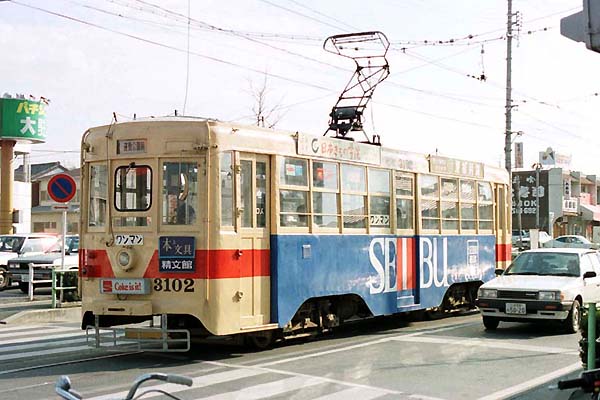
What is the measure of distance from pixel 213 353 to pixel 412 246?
15.7 feet

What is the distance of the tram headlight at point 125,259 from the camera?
34.2 feet

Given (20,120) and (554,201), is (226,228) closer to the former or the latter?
(20,120)

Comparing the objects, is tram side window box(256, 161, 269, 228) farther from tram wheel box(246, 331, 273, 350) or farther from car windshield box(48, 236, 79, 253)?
car windshield box(48, 236, 79, 253)

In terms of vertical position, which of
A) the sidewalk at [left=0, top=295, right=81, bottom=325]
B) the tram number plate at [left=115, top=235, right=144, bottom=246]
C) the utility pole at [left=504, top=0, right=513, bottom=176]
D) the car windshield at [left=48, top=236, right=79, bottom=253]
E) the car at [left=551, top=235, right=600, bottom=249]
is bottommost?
the sidewalk at [left=0, top=295, right=81, bottom=325]

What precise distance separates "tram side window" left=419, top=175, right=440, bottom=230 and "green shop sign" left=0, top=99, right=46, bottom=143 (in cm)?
3226

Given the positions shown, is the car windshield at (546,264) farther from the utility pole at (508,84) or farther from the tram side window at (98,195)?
the utility pole at (508,84)

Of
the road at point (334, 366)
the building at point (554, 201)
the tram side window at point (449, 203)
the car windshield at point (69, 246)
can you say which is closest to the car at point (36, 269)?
the car windshield at point (69, 246)

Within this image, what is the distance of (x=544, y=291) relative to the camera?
13.0 metres

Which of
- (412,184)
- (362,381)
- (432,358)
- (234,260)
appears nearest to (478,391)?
(362,381)

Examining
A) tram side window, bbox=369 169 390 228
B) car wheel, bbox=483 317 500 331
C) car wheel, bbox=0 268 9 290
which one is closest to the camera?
tram side window, bbox=369 169 390 228

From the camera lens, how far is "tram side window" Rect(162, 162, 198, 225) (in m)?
10.4

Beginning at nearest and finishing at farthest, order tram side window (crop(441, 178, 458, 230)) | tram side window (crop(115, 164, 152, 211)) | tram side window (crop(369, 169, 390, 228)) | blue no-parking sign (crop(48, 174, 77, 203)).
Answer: tram side window (crop(115, 164, 152, 211)) < tram side window (crop(369, 169, 390, 228)) < tram side window (crop(441, 178, 458, 230)) < blue no-parking sign (crop(48, 174, 77, 203))

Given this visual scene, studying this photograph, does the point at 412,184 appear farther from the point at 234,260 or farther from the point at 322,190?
the point at 234,260

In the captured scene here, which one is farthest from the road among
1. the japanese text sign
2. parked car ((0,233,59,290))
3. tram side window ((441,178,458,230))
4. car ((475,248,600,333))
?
parked car ((0,233,59,290))
